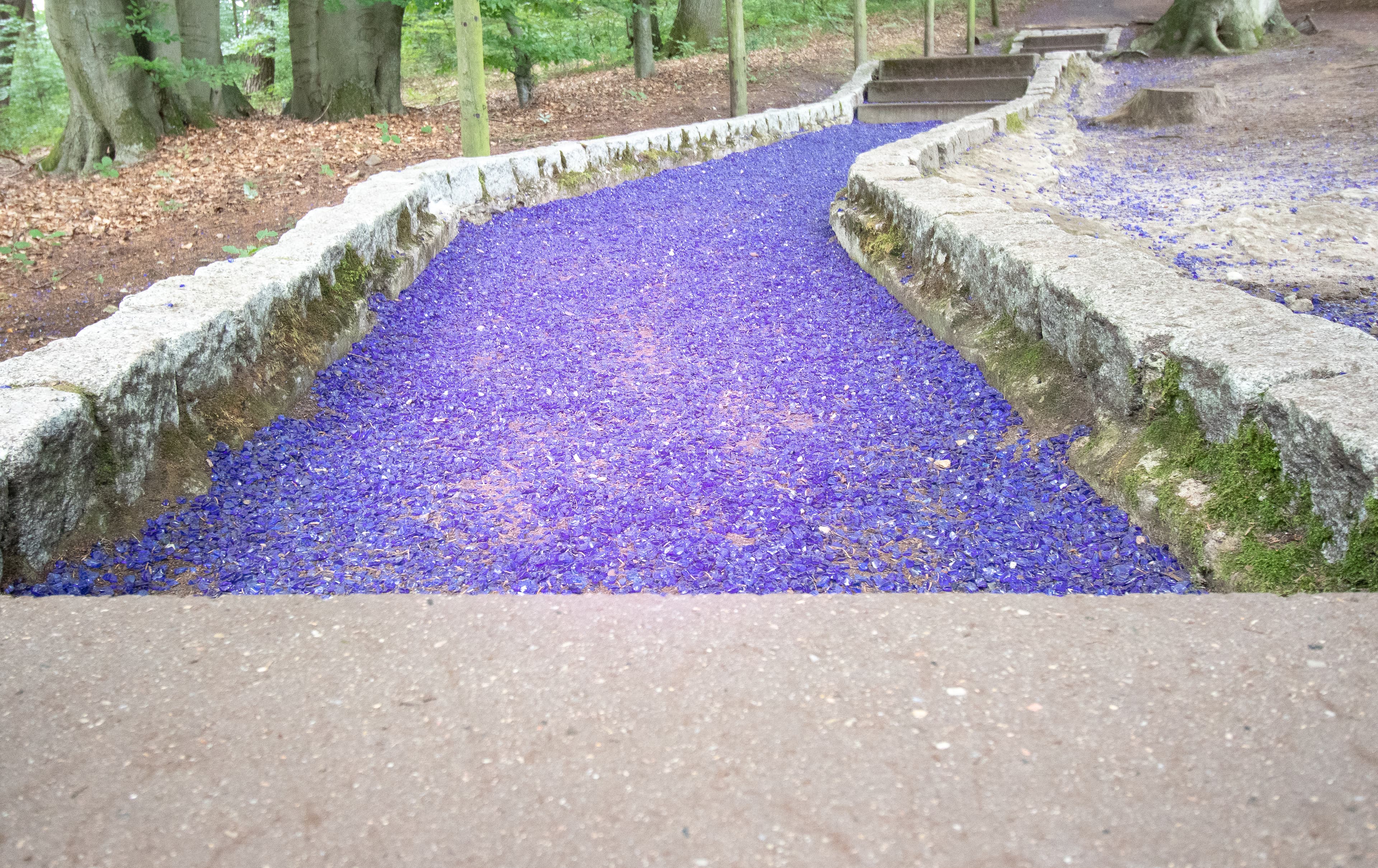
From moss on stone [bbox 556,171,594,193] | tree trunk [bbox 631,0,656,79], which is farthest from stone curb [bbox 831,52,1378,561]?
tree trunk [bbox 631,0,656,79]

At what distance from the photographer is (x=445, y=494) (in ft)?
11.1

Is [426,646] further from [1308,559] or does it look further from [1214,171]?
[1214,171]

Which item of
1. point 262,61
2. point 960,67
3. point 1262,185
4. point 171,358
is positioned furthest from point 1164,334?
point 262,61

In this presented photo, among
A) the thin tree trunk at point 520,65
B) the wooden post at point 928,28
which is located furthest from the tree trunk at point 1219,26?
the thin tree trunk at point 520,65

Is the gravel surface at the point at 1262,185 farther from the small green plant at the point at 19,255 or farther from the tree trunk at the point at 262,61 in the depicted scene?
the tree trunk at the point at 262,61

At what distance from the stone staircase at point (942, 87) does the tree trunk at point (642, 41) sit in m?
3.79

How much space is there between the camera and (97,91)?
33.8 ft

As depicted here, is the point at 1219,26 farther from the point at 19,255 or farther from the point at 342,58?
the point at 19,255

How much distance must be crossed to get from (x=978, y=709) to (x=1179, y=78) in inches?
629

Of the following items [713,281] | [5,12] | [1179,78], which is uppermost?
[5,12]

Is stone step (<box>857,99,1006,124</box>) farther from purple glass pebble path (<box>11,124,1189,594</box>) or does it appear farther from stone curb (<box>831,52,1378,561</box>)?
purple glass pebble path (<box>11,124,1189,594</box>)

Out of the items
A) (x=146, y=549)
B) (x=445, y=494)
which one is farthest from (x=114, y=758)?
(x=445, y=494)

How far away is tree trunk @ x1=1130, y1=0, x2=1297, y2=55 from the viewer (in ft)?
54.2

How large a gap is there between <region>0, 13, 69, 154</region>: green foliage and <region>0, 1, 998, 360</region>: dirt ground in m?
5.95
